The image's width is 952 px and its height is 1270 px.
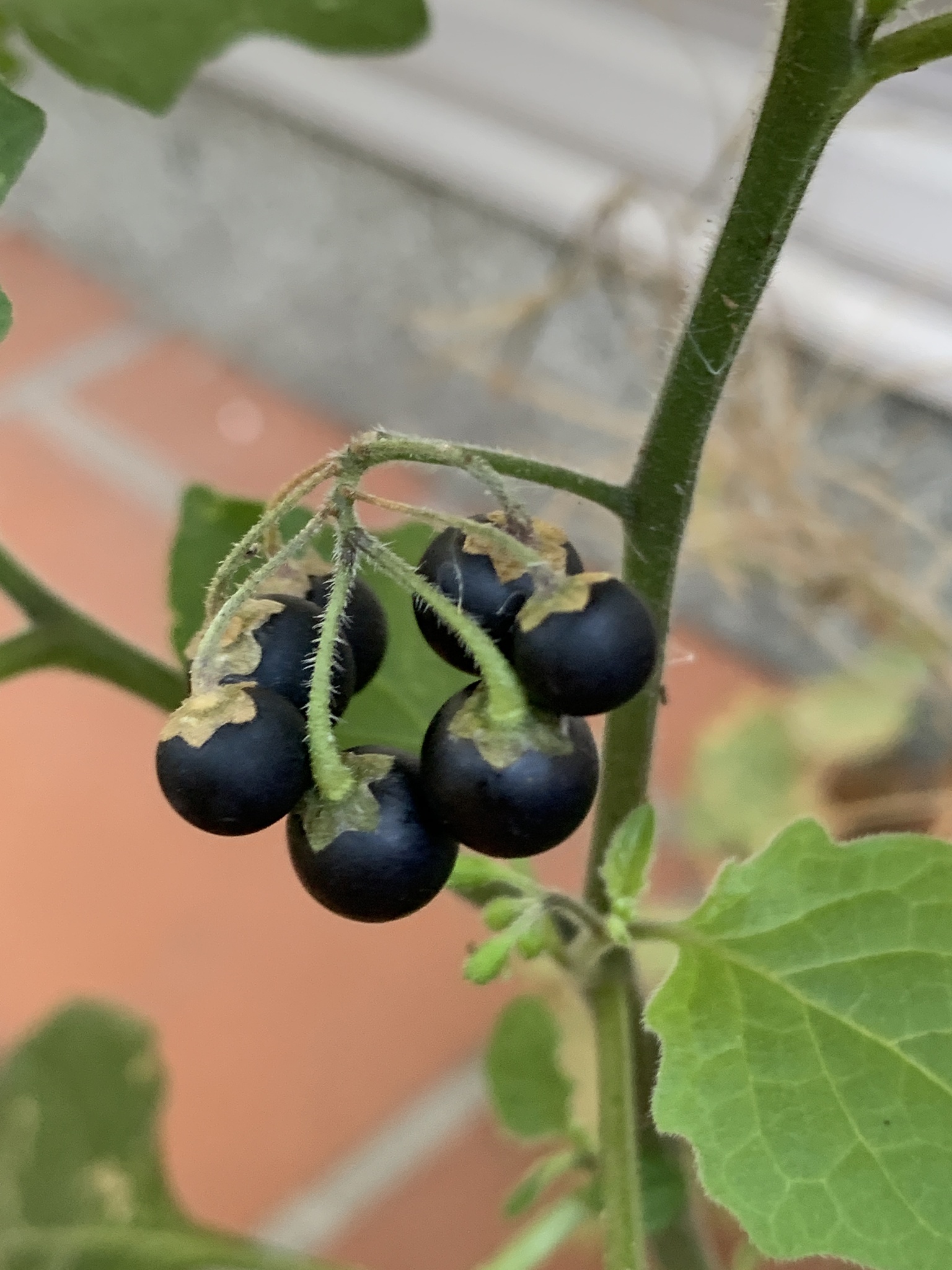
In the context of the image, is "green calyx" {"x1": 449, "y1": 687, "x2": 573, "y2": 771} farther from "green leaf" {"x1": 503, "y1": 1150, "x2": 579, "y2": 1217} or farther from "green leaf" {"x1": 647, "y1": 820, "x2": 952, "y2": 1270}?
"green leaf" {"x1": 503, "y1": 1150, "x2": 579, "y2": 1217}

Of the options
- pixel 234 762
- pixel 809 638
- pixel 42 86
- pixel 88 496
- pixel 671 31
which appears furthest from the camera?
pixel 42 86

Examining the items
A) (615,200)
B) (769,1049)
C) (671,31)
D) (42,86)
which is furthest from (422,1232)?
(42,86)

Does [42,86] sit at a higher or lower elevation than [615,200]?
lower

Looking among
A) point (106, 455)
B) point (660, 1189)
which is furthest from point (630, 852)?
point (106, 455)

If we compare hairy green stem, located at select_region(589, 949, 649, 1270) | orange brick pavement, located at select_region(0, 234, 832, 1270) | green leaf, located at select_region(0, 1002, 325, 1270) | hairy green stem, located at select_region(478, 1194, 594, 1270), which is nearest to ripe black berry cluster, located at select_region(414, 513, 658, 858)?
hairy green stem, located at select_region(589, 949, 649, 1270)

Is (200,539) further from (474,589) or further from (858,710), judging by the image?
(858,710)

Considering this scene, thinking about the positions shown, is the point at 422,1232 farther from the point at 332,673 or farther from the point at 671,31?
the point at 671,31

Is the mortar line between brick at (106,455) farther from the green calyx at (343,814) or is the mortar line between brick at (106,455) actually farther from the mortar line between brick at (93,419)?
the green calyx at (343,814)
